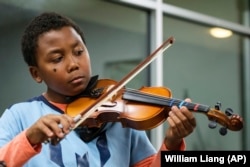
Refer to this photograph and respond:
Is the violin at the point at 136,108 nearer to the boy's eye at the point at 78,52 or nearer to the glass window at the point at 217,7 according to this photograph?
the boy's eye at the point at 78,52

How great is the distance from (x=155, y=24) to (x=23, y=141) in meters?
1.79

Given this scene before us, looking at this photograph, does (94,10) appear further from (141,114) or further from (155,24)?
(141,114)

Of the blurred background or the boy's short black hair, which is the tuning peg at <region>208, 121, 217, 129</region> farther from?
the blurred background

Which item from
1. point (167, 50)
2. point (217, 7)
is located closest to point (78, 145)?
point (167, 50)

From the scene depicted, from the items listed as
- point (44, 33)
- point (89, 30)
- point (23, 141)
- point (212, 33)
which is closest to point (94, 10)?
point (89, 30)

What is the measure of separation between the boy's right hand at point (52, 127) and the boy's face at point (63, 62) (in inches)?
8.8

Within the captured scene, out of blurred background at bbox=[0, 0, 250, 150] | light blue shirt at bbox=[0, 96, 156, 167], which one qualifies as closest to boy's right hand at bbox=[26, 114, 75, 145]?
light blue shirt at bbox=[0, 96, 156, 167]

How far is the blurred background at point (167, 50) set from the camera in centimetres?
208

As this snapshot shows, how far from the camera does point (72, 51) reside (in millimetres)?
1216

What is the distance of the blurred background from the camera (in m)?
2.08

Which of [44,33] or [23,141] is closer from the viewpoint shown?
[23,141]

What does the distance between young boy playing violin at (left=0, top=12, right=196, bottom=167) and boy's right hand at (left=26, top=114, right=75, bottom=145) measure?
0.07 m

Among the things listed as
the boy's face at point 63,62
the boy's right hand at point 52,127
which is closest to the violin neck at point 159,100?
the boy's face at point 63,62

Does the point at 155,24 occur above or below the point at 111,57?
above
